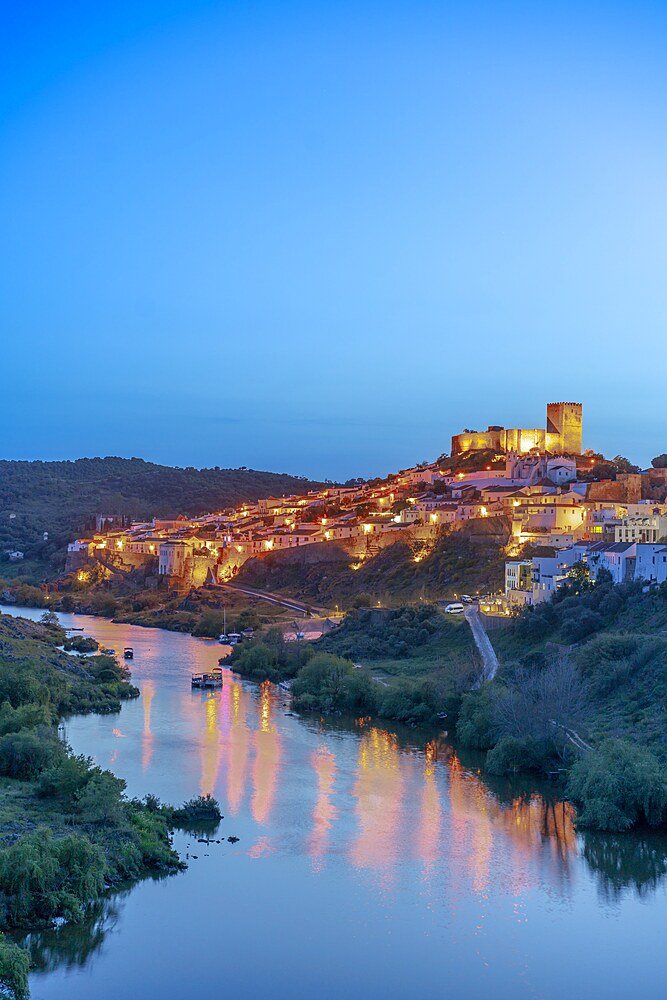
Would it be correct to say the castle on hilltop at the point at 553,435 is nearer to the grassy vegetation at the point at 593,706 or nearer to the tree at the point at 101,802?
the grassy vegetation at the point at 593,706

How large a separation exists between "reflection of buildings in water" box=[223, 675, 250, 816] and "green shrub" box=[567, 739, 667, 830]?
6279 millimetres

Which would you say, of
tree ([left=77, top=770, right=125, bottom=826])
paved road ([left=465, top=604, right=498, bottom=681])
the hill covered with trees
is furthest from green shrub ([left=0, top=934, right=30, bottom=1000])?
the hill covered with trees

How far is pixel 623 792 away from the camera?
794 inches

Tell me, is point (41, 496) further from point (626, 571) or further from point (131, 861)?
point (131, 861)

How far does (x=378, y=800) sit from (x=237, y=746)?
17.7 ft

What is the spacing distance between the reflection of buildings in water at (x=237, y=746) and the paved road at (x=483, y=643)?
6.44 meters

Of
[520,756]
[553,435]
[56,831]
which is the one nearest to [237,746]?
[520,756]

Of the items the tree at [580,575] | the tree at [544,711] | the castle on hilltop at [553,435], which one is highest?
the castle on hilltop at [553,435]

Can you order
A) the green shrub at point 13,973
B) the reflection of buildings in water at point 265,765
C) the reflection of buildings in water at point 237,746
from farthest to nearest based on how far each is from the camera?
the reflection of buildings in water at point 237,746, the reflection of buildings in water at point 265,765, the green shrub at point 13,973

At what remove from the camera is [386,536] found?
57750 mm

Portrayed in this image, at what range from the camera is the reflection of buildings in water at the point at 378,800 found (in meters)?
18.5

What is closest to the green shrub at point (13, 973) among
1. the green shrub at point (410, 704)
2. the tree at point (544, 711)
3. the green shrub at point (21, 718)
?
the green shrub at point (21, 718)

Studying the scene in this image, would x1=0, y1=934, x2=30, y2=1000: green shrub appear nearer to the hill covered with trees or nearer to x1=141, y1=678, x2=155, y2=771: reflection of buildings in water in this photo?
x1=141, y1=678, x2=155, y2=771: reflection of buildings in water

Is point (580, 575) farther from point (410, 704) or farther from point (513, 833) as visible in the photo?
point (513, 833)
